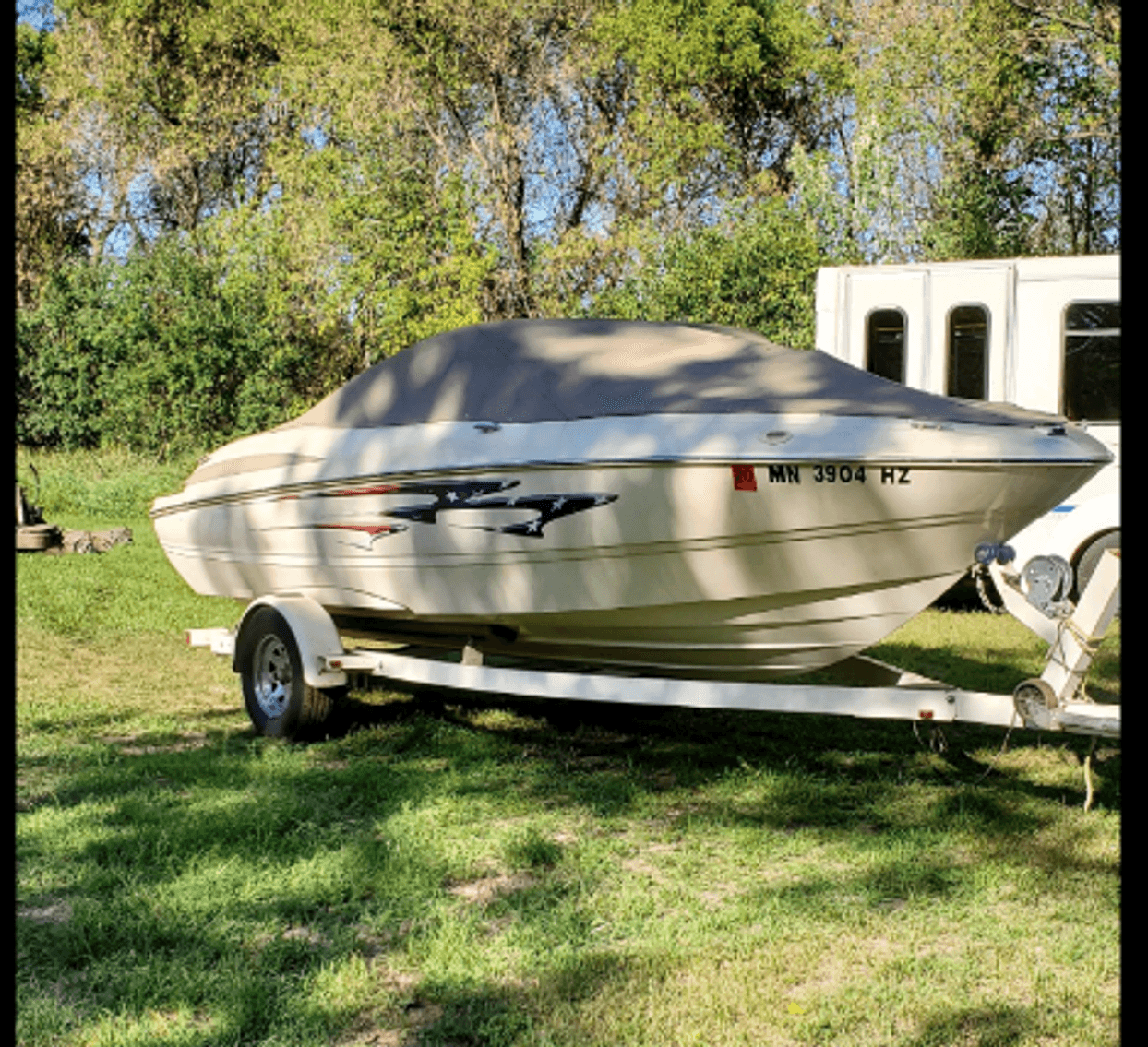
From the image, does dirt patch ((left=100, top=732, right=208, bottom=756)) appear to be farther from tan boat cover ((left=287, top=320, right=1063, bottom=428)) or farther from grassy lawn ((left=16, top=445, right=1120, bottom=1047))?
tan boat cover ((left=287, top=320, right=1063, bottom=428))

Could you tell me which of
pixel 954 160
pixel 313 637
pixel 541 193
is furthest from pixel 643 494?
pixel 541 193

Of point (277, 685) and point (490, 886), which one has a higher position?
point (277, 685)

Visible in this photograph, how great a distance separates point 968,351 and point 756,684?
6600mm

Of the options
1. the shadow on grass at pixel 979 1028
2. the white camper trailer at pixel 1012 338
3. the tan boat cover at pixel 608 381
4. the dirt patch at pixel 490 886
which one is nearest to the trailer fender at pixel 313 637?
the tan boat cover at pixel 608 381

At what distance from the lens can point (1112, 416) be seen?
35.5 feet

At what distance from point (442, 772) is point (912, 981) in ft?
9.41

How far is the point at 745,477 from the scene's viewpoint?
5273 millimetres

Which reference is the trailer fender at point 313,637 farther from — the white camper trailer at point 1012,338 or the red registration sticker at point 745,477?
the white camper trailer at point 1012,338

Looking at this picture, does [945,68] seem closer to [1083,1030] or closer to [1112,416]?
[1112,416]

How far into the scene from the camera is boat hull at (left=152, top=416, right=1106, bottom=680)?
5.18 metres

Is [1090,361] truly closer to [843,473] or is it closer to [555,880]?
[843,473]

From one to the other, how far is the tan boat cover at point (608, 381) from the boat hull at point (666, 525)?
12cm

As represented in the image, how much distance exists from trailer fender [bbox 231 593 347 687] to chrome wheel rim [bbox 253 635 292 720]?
0.59ft

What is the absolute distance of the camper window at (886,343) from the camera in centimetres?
1172
